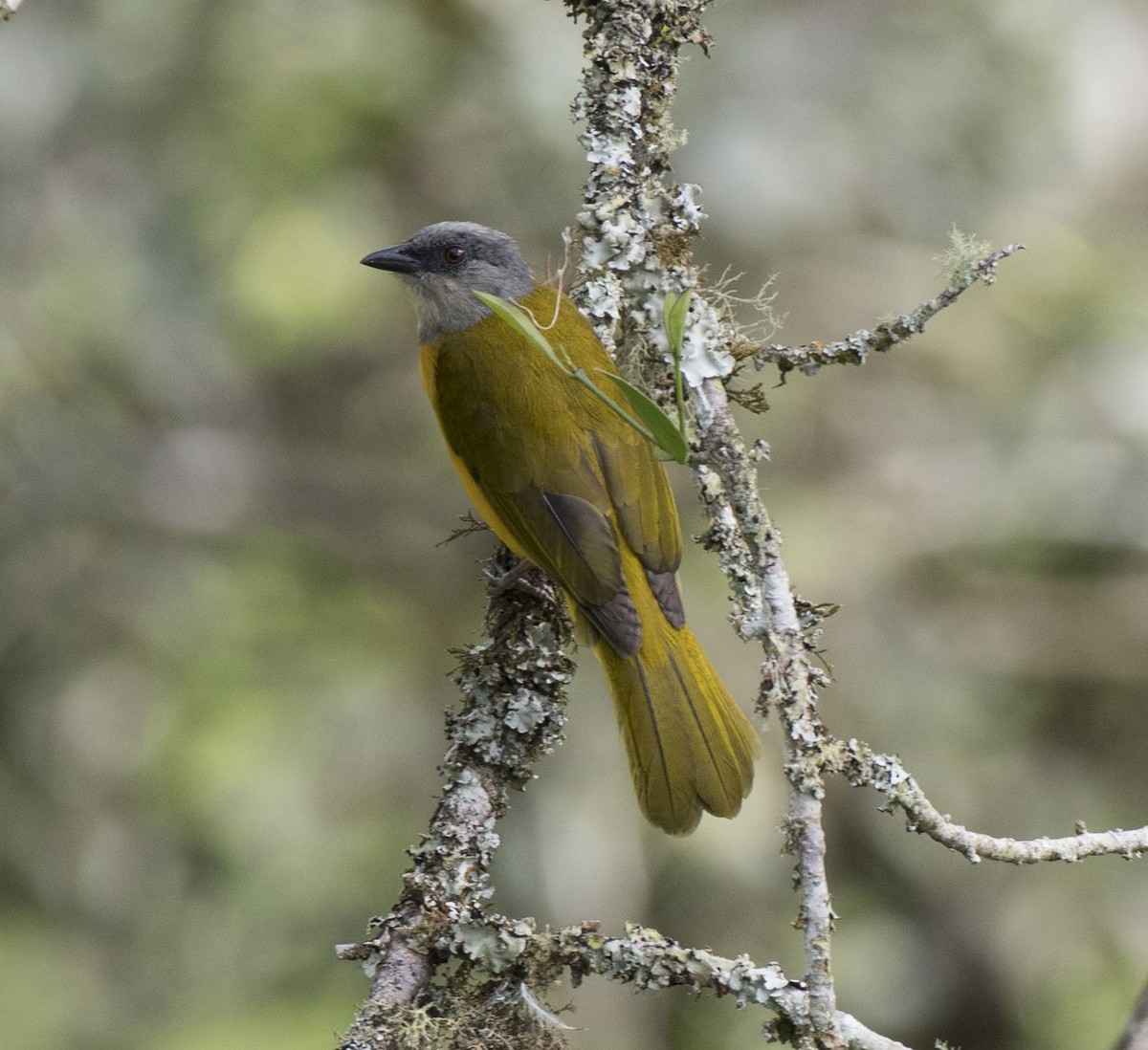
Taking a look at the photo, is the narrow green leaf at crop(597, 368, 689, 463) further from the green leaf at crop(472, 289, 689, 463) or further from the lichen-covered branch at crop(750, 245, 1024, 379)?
the lichen-covered branch at crop(750, 245, 1024, 379)

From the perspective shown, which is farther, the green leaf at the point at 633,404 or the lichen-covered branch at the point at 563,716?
the lichen-covered branch at the point at 563,716

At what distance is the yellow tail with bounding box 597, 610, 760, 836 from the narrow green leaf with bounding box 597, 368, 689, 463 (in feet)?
3.22

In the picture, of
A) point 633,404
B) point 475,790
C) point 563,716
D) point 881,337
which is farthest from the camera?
point 563,716

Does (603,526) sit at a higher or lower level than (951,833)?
higher

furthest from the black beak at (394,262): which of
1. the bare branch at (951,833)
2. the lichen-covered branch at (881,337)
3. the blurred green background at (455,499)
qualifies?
the bare branch at (951,833)

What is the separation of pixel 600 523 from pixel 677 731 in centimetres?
54

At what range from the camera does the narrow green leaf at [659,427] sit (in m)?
2.21

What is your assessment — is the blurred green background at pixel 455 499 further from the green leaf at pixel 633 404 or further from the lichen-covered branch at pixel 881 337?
the green leaf at pixel 633 404

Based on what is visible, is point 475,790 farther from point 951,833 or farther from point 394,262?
point 394,262

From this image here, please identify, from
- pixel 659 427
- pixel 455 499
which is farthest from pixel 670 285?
pixel 455 499

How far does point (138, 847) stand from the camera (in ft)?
17.2

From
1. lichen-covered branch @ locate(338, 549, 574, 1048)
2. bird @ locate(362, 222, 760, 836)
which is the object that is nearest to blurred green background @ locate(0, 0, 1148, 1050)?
bird @ locate(362, 222, 760, 836)

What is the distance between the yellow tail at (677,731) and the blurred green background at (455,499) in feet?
5.48

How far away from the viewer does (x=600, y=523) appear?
3.39 m
